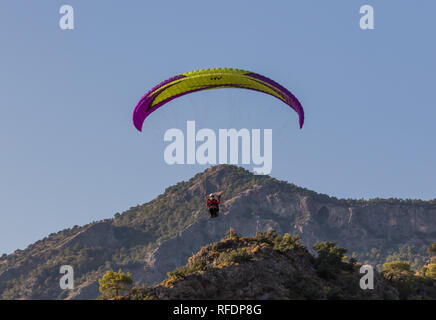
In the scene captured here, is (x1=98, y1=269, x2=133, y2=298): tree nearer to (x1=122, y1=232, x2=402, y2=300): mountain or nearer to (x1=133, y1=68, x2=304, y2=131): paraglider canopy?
(x1=122, y1=232, x2=402, y2=300): mountain

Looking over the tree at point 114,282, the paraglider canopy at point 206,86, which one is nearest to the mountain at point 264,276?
the tree at point 114,282

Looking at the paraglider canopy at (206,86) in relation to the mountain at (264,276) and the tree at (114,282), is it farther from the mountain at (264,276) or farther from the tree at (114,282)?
the tree at (114,282)

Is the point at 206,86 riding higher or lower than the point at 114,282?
higher

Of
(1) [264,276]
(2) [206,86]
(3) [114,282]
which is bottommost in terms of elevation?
(3) [114,282]

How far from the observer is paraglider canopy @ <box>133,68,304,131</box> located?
52719mm

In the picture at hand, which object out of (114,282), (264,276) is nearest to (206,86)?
(264,276)

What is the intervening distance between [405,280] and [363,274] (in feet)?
19.2

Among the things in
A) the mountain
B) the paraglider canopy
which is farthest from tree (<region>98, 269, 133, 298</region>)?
the paraglider canopy

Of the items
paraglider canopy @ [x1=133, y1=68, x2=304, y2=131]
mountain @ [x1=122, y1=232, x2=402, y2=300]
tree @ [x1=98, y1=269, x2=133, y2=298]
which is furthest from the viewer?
paraglider canopy @ [x1=133, y1=68, x2=304, y2=131]

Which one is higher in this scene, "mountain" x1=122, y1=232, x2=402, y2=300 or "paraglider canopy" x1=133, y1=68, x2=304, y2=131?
"paraglider canopy" x1=133, y1=68, x2=304, y2=131

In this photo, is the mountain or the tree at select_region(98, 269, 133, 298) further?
the tree at select_region(98, 269, 133, 298)

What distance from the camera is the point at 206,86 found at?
55.6m

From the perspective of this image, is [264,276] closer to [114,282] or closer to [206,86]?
[114,282]

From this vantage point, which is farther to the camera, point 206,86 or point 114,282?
point 206,86
